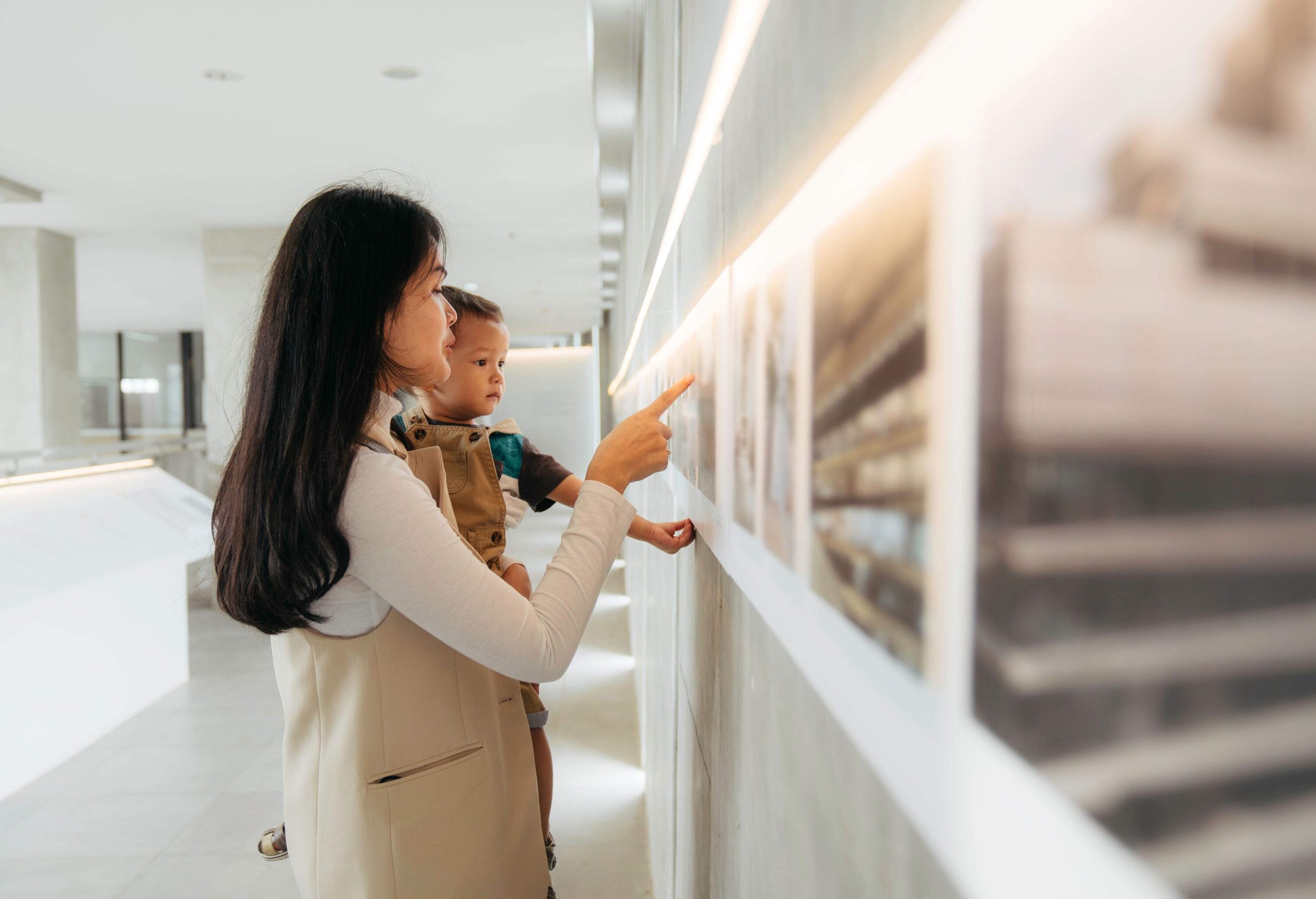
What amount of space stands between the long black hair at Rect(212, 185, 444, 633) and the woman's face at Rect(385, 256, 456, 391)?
0.6 inches

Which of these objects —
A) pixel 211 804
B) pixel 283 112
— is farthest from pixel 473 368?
pixel 283 112

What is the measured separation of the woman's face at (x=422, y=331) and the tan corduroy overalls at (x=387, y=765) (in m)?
0.11

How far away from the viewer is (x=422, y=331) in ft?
4.07

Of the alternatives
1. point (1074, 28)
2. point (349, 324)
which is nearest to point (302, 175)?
point (349, 324)

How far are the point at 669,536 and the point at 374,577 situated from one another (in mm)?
550

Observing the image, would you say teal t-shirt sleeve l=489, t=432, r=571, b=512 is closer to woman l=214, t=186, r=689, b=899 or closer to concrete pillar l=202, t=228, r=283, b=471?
woman l=214, t=186, r=689, b=899

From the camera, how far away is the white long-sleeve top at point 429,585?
1.05 metres

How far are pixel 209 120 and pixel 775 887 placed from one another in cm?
658

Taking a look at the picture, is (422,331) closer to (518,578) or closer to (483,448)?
(483,448)

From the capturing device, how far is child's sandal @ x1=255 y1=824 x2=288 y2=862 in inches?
120

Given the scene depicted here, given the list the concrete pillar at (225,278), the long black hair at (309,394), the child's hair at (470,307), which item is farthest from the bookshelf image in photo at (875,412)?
the concrete pillar at (225,278)

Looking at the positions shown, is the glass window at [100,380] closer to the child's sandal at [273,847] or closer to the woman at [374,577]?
the child's sandal at [273,847]

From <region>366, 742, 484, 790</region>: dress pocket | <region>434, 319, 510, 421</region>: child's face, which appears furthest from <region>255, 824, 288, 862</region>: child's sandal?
<region>366, 742, 484, 790</region>: dress pocket

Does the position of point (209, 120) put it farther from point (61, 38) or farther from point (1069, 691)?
Answer: point (1069, 691)
